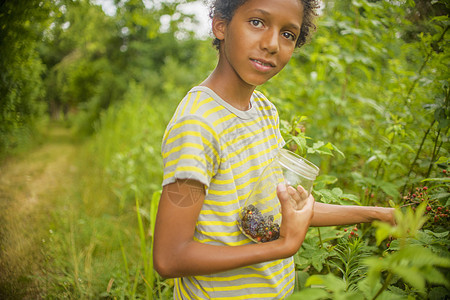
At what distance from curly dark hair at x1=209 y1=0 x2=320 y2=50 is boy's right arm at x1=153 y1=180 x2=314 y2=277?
0.59 metres

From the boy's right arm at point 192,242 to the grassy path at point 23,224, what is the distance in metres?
1.11

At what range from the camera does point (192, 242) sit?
2.62 ft

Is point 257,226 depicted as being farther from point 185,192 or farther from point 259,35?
point 259,35

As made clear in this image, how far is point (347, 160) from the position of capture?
221 cm

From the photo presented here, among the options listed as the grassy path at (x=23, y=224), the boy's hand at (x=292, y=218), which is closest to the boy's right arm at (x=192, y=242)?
the boy's hand at (x=292, y=218)

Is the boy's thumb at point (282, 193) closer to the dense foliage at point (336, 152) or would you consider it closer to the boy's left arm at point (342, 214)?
the dense foliage at point (336, 152)

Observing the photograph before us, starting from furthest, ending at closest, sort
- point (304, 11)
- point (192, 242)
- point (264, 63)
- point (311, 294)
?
point (304, 11), point (264, 63), point (192, 242), point (311, 294)

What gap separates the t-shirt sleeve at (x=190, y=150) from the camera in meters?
0.74

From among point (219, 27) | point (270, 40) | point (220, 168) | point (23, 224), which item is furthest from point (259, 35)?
point (23, 224)

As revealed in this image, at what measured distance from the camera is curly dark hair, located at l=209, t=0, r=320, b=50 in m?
0.93

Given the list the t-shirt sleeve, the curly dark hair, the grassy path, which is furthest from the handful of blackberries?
the grassy path

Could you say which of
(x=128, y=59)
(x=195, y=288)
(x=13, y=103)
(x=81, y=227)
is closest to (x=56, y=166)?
(x=81, y=227)

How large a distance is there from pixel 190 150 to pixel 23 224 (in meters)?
1.50

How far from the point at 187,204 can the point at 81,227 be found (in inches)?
82.2
